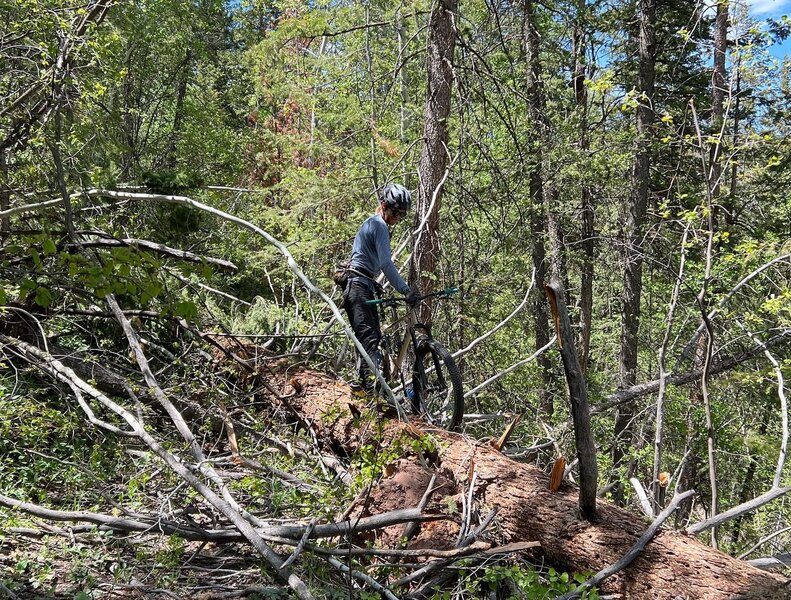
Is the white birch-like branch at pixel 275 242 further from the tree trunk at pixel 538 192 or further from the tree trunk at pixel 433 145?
the tree trunk at pixel 538 192

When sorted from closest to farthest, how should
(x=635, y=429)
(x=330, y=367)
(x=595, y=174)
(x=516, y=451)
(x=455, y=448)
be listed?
(x=455, y=448), (x=516, y=451), (x=330, y=367), (x=595, y=174), (x=635, y=429)

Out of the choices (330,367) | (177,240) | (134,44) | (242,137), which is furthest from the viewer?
(242,137)

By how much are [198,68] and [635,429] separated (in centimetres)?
1852

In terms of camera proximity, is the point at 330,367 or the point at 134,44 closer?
the point at 330,367

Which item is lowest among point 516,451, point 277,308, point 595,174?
point 516,451

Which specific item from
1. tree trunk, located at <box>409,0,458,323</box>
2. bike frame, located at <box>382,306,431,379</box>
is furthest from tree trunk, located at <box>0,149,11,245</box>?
tree trunk, located at <box>409,0,458,323</box>

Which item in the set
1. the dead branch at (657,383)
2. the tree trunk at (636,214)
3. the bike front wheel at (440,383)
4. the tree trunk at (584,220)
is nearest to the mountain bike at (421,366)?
the bike front wheel at (440,383)

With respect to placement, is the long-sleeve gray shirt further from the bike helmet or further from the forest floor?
the forest floor

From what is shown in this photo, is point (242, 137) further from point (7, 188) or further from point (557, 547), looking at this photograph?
point (557, 547)

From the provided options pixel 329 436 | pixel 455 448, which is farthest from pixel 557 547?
pixel 329 436

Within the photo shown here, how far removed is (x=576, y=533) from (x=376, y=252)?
3.08 metres

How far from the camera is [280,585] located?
3189 millimetres

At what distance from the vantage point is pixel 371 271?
18.4 feet

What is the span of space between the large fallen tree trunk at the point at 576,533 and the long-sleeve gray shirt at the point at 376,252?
4.46ft
